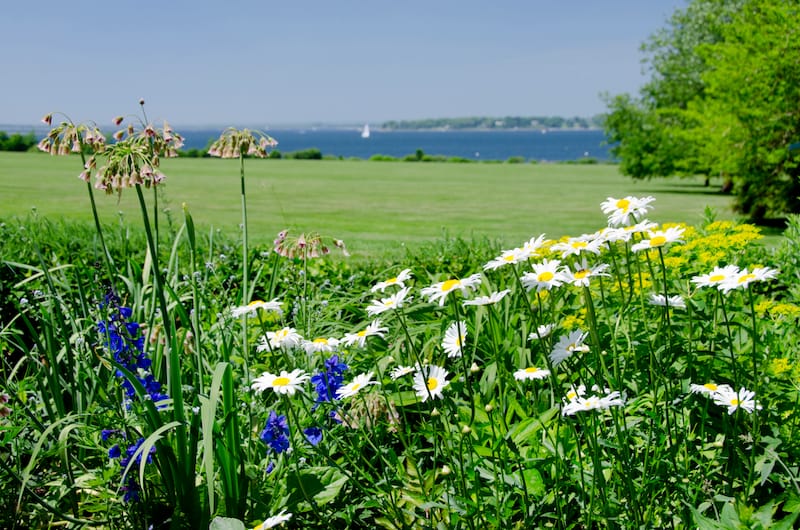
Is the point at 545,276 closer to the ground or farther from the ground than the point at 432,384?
farther from the ground

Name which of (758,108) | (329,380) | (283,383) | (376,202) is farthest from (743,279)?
(376,202)

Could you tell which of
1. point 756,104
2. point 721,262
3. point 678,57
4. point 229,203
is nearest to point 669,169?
point 678,57

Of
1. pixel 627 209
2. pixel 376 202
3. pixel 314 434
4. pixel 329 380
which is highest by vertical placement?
pixel 627 209

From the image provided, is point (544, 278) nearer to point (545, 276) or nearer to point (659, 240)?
point (545, 276)

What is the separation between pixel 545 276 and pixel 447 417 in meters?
0.70

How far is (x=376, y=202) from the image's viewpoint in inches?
749

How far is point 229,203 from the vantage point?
18.0 metres

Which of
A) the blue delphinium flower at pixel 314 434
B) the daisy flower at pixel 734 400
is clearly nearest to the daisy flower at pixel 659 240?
the daisy flower at pixel 734 400

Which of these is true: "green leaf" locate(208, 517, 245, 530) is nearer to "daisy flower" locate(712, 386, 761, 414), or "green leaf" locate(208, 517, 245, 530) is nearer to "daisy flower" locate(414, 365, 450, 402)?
"daisy flower" locate(414, 365, 450, 402)

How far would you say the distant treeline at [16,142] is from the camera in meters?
44.4

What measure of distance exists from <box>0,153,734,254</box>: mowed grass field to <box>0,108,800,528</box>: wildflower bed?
5435 millimetres

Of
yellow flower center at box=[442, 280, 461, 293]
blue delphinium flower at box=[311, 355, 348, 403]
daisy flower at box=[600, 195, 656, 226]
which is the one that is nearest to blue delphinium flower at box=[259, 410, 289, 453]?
blue delphinium flower at box=[311, 355, 348, 403]

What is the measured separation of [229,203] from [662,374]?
16.8 meters

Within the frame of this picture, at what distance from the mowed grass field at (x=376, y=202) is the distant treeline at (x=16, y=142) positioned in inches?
631
